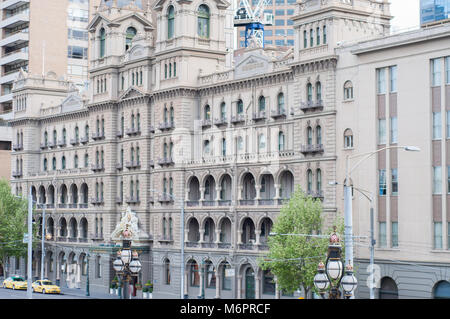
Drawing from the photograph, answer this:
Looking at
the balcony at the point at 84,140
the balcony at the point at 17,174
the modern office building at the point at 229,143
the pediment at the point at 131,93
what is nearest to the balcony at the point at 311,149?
the modern office building at the point at 229,143

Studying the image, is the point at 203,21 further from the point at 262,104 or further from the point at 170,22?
the point at 262,104

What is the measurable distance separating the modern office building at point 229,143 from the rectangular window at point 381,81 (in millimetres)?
167

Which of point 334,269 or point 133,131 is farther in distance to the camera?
point 133,131

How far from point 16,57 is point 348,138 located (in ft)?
258

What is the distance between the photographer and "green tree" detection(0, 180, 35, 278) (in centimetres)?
9494

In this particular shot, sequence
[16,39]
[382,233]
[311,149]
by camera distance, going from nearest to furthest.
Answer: [382,233] → [311,149] → [16,39]

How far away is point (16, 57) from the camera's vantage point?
124875 millimetres

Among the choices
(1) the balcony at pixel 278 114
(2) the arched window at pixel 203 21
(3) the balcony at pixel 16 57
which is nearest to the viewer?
(1) the balcony at pixel 278 114

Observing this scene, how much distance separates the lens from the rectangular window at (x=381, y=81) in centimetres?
5809

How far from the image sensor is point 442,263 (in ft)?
172

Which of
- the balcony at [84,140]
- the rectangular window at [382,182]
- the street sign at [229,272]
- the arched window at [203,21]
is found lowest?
the street sign at [229,272]

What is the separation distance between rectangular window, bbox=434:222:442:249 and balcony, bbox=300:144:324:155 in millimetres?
12052

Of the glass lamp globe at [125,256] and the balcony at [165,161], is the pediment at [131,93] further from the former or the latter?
the glass lamp globe at [125,256]

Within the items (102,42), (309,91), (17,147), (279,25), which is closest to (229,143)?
(309,91)
